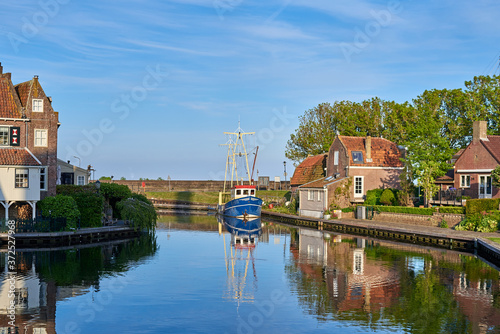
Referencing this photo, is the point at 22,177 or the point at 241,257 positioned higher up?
the point at 22,177

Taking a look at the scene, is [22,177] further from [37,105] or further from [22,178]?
[37,105]

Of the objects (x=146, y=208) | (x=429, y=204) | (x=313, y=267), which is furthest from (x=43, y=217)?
(x=429, y=204)

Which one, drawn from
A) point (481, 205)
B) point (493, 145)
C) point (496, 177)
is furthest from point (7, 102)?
point (493, 145)

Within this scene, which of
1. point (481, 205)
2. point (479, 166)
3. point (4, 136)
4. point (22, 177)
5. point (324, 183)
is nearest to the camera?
point (481, 205)

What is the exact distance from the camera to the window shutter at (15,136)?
4812 cm

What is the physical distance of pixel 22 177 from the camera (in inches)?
1800

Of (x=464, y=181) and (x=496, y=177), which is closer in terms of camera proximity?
(x=496, y=177)

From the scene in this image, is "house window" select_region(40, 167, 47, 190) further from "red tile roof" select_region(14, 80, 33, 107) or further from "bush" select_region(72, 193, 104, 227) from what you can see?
"red tile roof" select_region(14, 80, 33, 107)

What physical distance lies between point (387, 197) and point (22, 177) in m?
36.2

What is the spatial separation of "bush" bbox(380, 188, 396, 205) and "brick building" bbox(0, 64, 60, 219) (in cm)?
3341

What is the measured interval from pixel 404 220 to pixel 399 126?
2795 centimetres

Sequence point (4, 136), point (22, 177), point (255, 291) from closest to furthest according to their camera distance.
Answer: point (255, 291) < point (22, 177) < point (4, 136)

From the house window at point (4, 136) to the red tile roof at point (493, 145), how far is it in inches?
1750

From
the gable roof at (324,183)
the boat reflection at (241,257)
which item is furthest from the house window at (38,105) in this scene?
the gable roof at (324,183)
